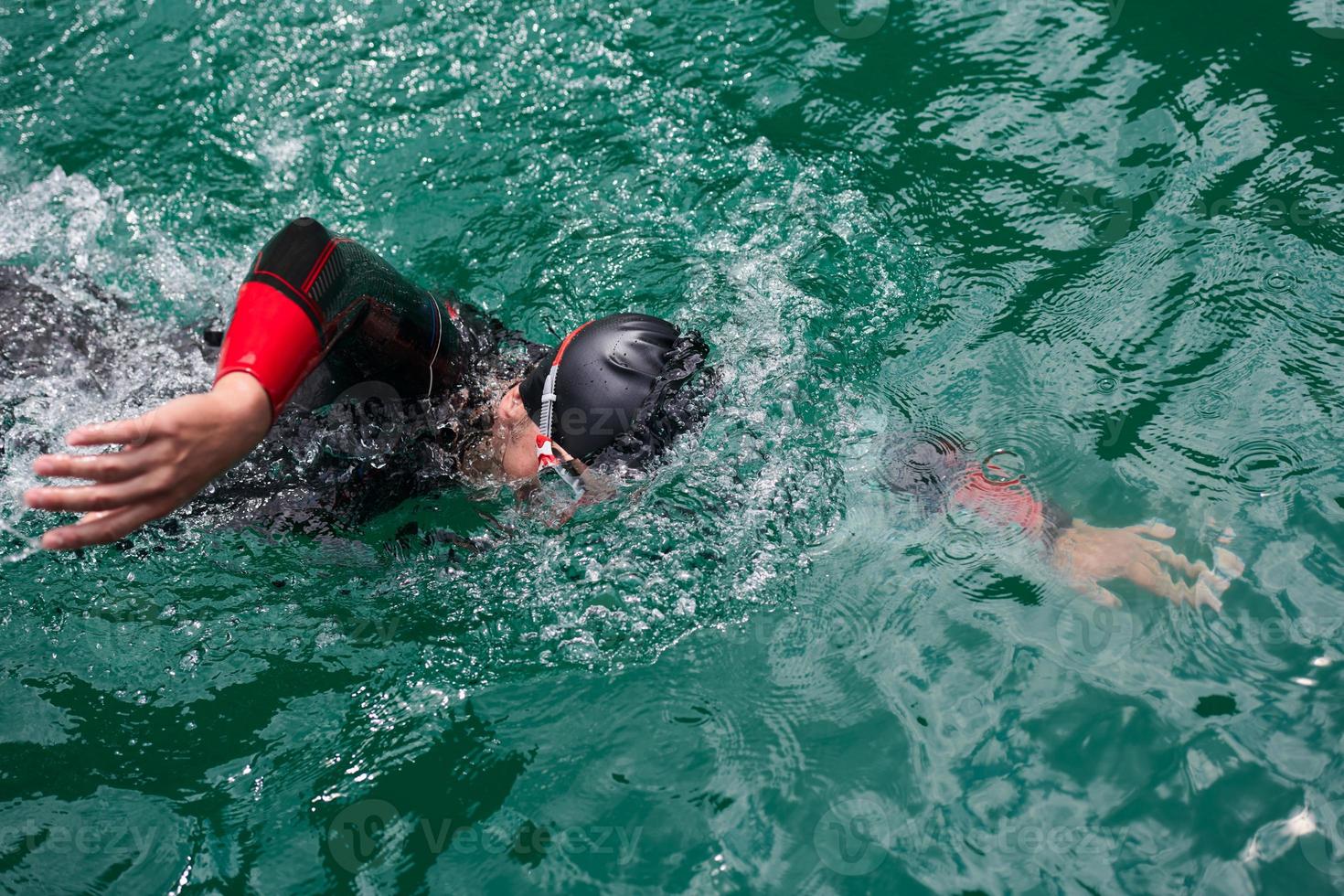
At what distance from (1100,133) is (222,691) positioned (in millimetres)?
5063

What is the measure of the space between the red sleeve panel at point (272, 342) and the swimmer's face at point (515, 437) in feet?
3.27

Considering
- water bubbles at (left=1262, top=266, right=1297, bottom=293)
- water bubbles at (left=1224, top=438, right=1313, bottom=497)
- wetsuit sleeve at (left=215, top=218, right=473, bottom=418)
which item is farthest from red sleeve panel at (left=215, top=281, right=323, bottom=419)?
water bubbles at (left=1262, top=266, right=1297, bottom=293)

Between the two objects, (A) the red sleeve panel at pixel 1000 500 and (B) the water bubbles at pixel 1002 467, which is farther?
(B) the water bubbles at pixel 1002 467

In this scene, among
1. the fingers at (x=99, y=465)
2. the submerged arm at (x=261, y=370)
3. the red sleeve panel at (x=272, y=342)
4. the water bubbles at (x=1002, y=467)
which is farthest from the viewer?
the water bubbles at (x=1002, y=467)

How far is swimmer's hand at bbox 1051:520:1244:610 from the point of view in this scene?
11.4ft

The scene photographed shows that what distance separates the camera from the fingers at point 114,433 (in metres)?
2.29

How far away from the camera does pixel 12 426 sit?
3969 millimetres

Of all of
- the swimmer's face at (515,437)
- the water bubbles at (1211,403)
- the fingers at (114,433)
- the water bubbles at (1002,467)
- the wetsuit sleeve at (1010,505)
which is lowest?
the wetsuit sleeve at (1010,505)

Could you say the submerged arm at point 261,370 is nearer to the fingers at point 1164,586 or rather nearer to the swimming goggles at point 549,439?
the swimming goggles at point 549,439

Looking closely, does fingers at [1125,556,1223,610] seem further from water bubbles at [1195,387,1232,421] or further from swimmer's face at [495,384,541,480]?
swimmer's face at [495,384,541,480]

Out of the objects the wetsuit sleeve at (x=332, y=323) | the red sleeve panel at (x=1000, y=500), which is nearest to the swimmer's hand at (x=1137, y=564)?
the red sleeve panel at (x=1000, y=500)

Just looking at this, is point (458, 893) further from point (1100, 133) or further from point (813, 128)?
point (1100, 133)

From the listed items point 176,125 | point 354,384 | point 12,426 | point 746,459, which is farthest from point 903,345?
point 176,125

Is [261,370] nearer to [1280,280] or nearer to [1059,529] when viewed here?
[1059,529]
